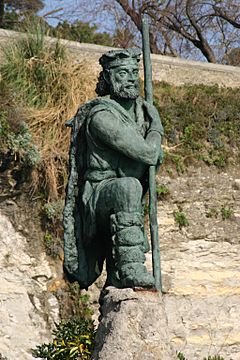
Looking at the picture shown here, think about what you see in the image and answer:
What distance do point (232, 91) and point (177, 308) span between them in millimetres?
4212

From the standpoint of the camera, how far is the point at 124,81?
194 inches

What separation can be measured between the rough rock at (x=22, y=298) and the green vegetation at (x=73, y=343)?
395cm

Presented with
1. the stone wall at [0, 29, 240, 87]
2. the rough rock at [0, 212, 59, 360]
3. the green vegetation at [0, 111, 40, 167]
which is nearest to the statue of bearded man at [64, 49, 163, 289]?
the rough rock at [0, 212, 59, 360]

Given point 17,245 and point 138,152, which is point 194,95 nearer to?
point 17,245

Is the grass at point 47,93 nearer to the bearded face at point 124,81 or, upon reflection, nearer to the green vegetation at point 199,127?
the green vegetation at point 199,127

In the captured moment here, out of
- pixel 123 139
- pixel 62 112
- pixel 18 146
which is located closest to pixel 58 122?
pixel 62 112

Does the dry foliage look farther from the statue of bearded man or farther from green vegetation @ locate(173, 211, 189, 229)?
the statue of bearded man

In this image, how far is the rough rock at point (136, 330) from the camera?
4.26 m

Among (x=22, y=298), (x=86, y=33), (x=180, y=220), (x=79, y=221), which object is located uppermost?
(x=86, y=33)

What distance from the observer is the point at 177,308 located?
10062 mm

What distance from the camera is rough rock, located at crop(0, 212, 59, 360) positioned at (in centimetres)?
891

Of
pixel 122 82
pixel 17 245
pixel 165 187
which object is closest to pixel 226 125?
pixel 165 187

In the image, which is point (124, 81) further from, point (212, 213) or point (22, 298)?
point (212, 213)

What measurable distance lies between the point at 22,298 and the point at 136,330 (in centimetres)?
509
